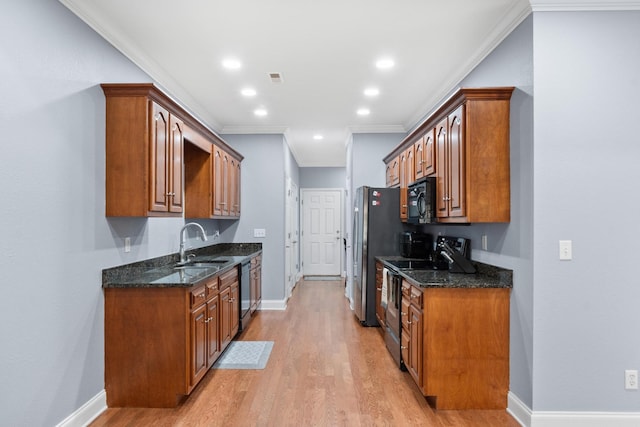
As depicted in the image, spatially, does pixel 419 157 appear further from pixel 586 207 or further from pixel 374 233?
pixel 586 207

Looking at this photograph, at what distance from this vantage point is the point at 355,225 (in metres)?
5.12

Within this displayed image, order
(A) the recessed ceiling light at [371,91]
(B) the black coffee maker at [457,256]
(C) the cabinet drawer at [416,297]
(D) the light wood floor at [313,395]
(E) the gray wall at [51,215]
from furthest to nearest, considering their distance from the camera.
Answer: (A) the recessed ceiling light at [371,91]
(B) the black coffee maker at [457,256]
(C) the cabinet drawer at [416,297]
(D) the light wood floor at [313,395]
(E) the gray wall at [51,215]

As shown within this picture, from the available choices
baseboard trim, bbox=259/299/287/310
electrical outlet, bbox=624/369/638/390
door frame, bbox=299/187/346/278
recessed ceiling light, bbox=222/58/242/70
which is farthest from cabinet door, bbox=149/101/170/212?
door frame, bbox=299/187/346/278

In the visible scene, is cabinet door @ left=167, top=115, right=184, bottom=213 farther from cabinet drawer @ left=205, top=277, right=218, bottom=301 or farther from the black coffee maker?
the black coffee maker

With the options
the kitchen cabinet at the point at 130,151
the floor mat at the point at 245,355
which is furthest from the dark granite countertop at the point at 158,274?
the floor mat at the point at 245,355

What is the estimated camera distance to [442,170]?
10.1 feet

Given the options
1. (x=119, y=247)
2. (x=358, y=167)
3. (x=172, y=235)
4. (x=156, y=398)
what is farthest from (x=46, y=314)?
(x=358, y=167)

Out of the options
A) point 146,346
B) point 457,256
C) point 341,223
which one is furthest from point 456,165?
point 341,223

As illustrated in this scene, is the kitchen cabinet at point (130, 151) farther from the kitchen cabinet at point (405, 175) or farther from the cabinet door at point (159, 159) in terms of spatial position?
the kitchen cabinet at point (405, 175)

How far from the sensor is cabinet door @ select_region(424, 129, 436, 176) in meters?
3.30

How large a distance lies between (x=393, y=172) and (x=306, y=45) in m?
2.34

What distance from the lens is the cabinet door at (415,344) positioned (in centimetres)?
265

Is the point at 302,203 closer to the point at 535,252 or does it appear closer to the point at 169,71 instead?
the point at 169,71

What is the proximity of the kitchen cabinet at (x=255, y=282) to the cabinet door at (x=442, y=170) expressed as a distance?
267 centimetres
